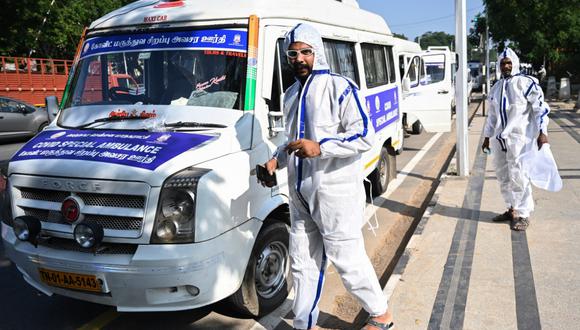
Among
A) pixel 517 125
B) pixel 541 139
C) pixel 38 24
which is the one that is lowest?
pixel 541 139

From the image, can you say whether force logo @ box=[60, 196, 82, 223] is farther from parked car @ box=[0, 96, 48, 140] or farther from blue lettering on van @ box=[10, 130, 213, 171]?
parked car @ box=[0, 96, 48, 140]

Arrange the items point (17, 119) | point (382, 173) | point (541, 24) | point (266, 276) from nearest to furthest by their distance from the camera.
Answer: point (266, 276) → point (382, 173) → point (17, 119) → point (541, 24)

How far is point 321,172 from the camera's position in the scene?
3.00 m

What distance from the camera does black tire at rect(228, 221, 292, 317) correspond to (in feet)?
11.5

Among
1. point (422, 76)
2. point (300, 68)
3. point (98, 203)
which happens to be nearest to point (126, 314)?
point (98, 203)

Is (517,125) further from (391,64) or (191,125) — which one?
(191,125)

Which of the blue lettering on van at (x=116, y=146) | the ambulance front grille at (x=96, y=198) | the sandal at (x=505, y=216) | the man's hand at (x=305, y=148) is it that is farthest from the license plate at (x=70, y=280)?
the sandal at (x=505, y=216)

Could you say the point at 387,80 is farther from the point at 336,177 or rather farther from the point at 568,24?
the point at 568,24

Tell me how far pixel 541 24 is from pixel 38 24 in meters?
28.9

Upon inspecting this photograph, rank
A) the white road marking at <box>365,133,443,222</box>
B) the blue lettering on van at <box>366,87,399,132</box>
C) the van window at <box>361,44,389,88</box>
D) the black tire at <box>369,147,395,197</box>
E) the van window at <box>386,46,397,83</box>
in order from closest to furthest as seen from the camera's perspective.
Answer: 1. the blue lettering on van at <box>366,87,399,132</box>
2. the van window at <box>361,44,389,88</box>
3. the white road marking at <box>365,133,443,222</box>
4. the black tire at <box>369,147,395,197</box>
5. the van window at <box>386,46,397,83</box>

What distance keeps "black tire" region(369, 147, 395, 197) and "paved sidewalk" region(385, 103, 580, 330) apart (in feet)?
2.80

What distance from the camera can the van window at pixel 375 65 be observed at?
6.10 meters

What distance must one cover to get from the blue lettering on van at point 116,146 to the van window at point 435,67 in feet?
37.2

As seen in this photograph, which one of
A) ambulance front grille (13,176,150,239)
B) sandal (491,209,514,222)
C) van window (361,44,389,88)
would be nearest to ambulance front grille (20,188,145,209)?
ambulance front grille (13,176,150,239)
